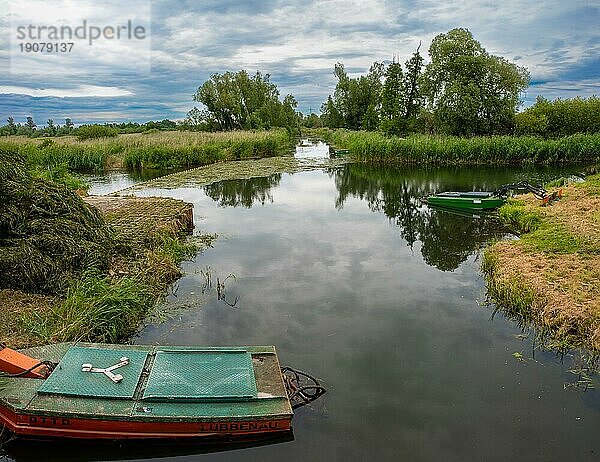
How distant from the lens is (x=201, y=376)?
438 centimetres

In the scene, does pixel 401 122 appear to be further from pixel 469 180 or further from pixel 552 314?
pixel 552 314

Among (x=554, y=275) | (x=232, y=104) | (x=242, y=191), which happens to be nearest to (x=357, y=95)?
(x=232, y=104)

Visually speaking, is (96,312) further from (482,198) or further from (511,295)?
(482,198)

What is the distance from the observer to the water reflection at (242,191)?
1570cm

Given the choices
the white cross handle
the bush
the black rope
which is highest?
the bush

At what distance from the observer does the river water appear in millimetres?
4289

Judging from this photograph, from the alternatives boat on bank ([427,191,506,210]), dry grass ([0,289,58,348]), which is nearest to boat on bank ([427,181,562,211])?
boat on bank ([427,191,506,210])

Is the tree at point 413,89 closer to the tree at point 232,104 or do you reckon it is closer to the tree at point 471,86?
the tree at point 471,86

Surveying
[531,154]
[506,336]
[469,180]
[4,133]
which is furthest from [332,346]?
[4,133]

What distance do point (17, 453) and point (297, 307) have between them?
12.7ft

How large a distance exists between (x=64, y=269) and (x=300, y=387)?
145 inches

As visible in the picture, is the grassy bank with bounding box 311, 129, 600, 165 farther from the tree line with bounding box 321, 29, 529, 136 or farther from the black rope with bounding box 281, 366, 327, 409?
the black rope with bounding box 281, 366, 327, 409

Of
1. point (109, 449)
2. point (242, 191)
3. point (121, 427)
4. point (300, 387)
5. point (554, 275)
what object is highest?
point (242, 191)

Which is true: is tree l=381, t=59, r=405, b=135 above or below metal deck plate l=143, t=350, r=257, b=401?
above
